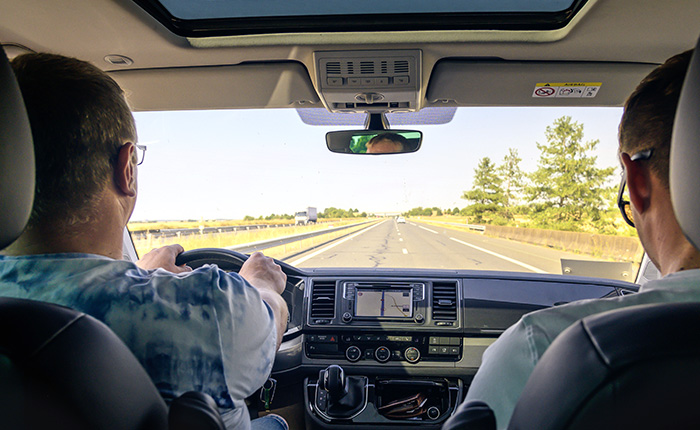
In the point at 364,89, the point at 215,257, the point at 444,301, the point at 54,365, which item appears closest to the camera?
the point at 54,365

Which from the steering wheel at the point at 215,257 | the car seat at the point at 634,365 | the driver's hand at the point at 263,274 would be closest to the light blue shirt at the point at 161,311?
the driver's hand at the point at 263,274

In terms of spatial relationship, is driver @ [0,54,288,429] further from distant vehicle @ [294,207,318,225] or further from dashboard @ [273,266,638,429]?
distant vehicle @ [294,207,318,225]

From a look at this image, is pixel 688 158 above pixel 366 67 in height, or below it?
below

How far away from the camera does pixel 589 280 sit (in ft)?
12.3

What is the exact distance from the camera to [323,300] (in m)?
3.82

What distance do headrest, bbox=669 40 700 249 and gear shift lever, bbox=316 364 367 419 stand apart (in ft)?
8.96

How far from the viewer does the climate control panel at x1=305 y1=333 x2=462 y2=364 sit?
3619 mm

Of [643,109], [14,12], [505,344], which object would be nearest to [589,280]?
[643,109]

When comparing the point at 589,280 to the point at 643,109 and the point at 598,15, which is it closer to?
the point at 598,15

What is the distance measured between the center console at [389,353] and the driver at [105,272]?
7.50ft

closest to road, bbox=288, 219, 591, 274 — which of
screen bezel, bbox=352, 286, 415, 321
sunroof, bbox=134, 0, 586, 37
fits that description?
screen bezel, bbox=352, 286, 415, 321

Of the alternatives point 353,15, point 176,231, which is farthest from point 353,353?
point 353,15

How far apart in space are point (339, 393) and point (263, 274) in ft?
6.06

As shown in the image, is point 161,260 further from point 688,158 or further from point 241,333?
point 688,158
